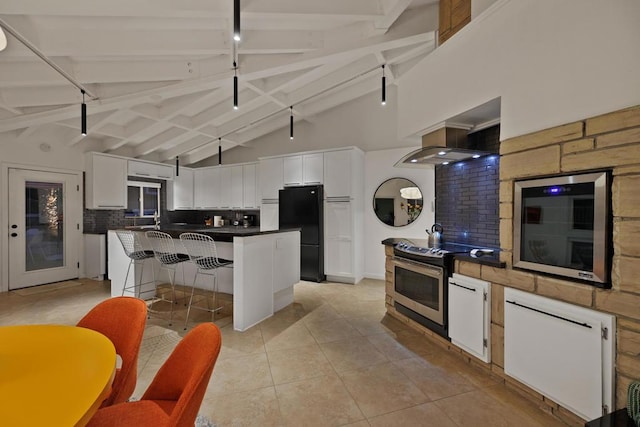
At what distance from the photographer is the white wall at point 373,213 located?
5.09m

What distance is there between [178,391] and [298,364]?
1.40m

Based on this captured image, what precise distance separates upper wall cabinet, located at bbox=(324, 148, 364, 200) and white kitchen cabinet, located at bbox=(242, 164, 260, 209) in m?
1.98

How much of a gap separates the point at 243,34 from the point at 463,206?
307 cm

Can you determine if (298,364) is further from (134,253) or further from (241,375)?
(134,253)

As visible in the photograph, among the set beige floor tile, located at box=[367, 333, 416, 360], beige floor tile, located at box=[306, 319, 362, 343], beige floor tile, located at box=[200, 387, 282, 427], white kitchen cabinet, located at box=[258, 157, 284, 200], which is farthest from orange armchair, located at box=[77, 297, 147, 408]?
white kitchen cabinet, located at box=[258, 157, 284, 200]

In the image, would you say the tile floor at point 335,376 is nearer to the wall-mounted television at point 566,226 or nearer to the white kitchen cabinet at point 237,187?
the wall-mounted television at point 566,226

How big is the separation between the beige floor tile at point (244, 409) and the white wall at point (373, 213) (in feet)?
12.3

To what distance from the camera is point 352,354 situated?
265 cm

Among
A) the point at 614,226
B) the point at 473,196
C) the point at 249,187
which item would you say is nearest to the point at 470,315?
the point at 614,226

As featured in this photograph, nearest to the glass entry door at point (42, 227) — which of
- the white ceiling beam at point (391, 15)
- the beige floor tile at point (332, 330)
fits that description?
the beige floor tile at point (332, 330)

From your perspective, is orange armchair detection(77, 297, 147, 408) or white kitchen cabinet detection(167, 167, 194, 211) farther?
white kitchen cabinet detection(167, 167, 194, 211)

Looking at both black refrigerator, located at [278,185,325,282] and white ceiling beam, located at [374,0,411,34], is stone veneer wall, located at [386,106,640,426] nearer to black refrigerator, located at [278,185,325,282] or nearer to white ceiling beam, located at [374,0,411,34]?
white ceiling beam, located at [374,0,411,34]

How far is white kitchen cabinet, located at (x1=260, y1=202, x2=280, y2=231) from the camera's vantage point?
19.2 feet

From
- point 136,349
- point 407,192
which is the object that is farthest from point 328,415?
point 407,192
